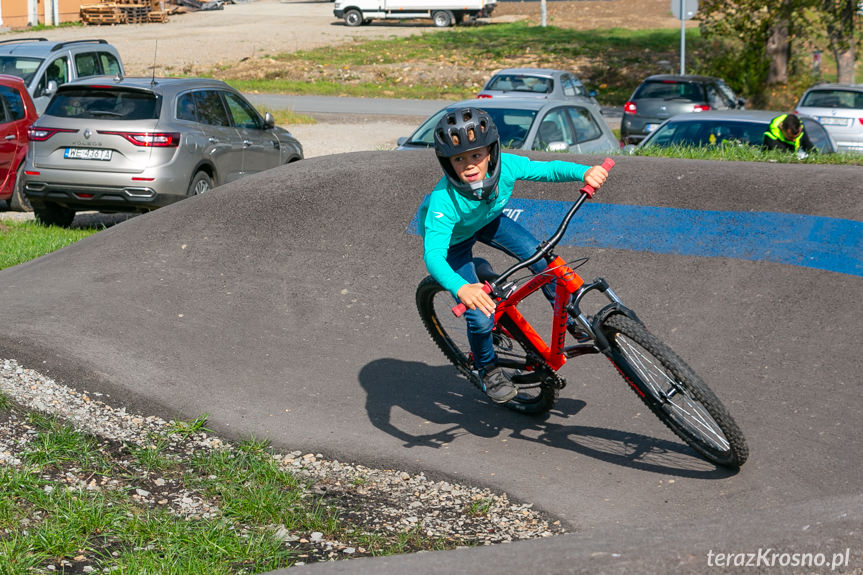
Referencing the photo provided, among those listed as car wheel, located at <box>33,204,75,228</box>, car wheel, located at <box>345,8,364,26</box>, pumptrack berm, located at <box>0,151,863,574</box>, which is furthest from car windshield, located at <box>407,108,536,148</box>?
car wheel, located at <box>345,8,364,26</box>

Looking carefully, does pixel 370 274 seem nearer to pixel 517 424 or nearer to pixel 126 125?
pixel 517 424

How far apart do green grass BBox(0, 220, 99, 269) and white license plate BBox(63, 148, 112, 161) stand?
0.89 m

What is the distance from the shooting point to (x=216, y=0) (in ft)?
240

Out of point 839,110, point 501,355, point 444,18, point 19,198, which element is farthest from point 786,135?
point 444,18

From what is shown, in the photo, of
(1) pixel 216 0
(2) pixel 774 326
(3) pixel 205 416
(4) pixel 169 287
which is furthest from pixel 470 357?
(1) pixel 216 0

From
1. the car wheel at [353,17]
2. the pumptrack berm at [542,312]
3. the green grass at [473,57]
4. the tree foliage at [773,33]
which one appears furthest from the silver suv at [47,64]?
the car wheel at [353,17]

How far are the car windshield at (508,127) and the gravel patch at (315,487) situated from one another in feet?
24.5

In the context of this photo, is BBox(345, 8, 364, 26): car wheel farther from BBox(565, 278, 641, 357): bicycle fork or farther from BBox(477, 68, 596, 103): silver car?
BBox(565, 278, 641, 357): bicycle fork

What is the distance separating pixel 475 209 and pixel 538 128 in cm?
783

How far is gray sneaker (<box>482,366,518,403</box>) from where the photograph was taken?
583 centimetres

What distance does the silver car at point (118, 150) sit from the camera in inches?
474

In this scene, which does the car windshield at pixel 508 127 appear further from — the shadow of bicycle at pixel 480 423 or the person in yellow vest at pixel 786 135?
the shadow of bicycle at pixel 480 423

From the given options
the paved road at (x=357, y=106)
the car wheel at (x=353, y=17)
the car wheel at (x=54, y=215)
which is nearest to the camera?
the car wheel at (x=54, y=215)

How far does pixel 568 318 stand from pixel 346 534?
1.77 meters
